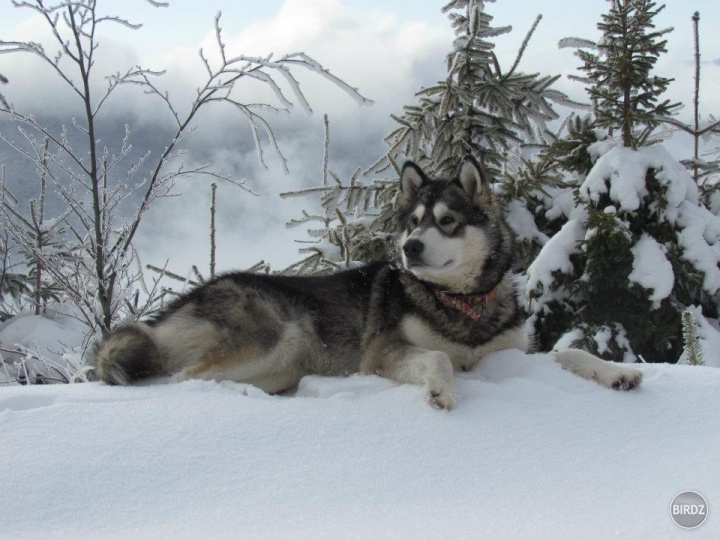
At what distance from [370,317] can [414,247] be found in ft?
2.24

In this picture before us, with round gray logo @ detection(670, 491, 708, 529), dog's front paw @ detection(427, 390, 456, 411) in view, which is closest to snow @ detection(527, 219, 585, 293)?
dog's front paw @ detection(427, 390, 456, 411)

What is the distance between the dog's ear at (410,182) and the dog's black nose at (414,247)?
2.38 feet

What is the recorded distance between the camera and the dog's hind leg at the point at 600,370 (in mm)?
3119

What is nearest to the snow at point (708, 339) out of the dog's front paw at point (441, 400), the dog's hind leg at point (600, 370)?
the dog's hind leg at point (600, 370)

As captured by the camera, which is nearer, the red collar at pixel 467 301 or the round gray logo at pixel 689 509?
the round gray logo at pixel 689 509

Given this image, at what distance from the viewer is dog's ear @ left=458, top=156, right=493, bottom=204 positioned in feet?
13.2

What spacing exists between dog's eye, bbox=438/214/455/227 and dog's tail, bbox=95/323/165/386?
195cm

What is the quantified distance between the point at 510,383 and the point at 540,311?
157 inches

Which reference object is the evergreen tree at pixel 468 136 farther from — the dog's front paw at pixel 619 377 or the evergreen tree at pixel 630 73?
the dog's front paw at pixel 619 377

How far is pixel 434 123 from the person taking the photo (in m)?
7.36

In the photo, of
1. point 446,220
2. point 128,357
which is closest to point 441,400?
point 446,220

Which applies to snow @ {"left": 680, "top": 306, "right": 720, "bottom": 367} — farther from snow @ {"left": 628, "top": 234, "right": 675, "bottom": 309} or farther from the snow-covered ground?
the snow-covered ground

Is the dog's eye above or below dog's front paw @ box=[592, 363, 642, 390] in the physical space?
above

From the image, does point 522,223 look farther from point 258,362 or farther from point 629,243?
point 258,362
